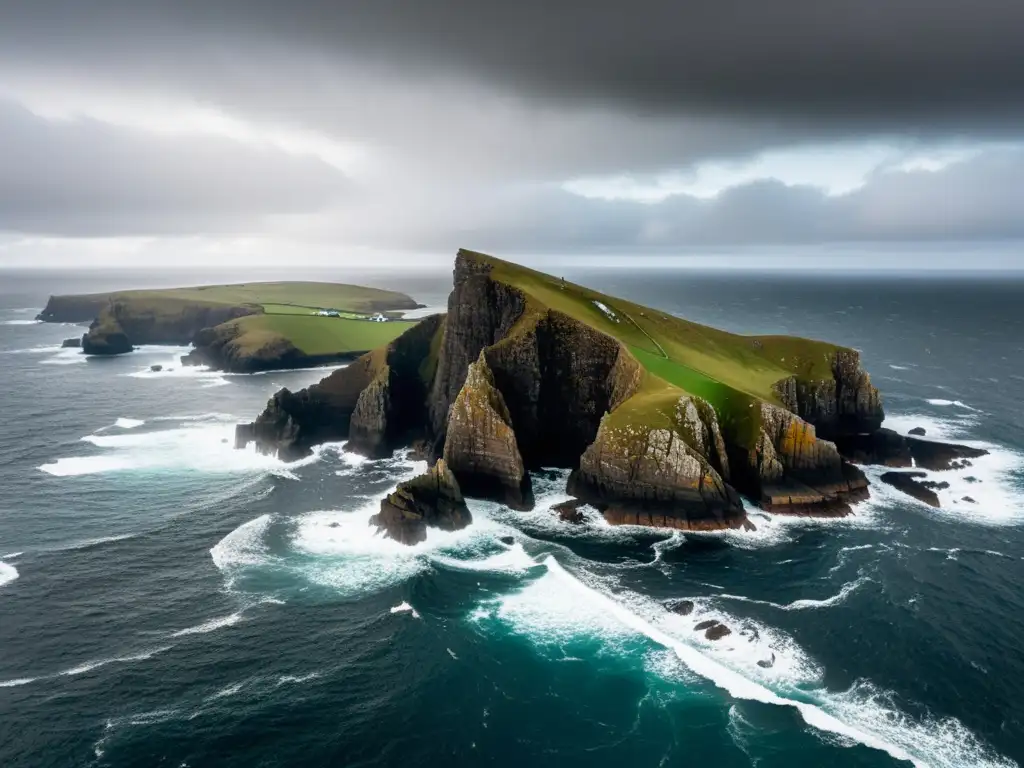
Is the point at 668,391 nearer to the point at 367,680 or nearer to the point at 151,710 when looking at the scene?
the point at 367,680

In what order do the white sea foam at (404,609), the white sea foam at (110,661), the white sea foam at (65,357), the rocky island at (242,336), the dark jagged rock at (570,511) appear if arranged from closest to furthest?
1. the white sea foam at (110,661)
2. the white sea foam at (404,609)
3. the dark jagged rock at (570,511)
4. the rocky island at (242,336)
5. the white sea foam at (65,357)

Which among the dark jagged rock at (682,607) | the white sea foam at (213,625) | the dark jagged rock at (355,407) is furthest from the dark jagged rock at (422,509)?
the dark jagged rock at (355,407)

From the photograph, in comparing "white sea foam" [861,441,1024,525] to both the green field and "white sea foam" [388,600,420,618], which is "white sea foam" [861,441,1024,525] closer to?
"white sea foam" [388,600,420,618]

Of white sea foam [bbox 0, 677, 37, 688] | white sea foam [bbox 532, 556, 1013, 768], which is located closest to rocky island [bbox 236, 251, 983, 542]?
white sea foam [bbox 532, 556, 1013, 768]

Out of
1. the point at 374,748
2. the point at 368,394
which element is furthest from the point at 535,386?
the point at 374,748

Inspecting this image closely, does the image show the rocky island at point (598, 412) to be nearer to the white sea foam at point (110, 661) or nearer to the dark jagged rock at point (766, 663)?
the dark jagged rock at point (766, 663)

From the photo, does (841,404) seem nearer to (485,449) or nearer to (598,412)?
(598,412)

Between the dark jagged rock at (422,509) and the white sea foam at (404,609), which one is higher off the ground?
the dark jagged rock at (422,509)
